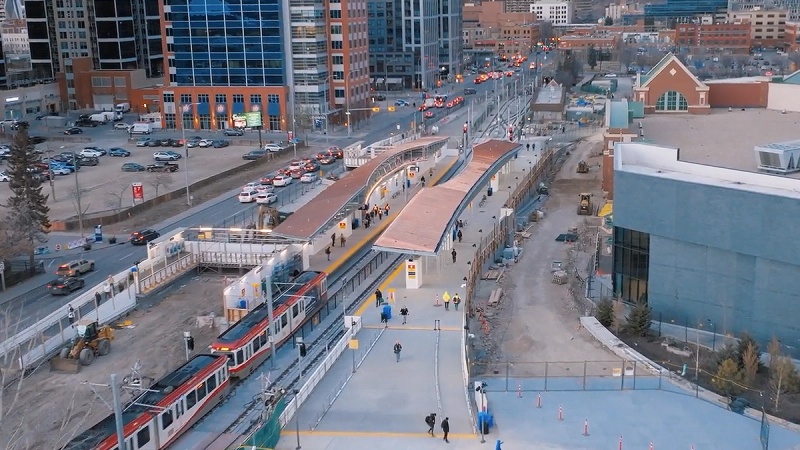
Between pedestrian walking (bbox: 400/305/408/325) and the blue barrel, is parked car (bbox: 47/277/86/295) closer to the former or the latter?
the blue barrel

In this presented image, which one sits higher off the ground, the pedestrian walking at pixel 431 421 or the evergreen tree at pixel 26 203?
the evergreen tree at pixel 26 203

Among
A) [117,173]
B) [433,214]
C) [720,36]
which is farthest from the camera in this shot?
[720,36]

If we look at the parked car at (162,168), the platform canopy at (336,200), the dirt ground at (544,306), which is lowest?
the dirt ground at (544,306)

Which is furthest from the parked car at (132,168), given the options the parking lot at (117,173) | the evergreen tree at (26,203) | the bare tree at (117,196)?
the evergreen tree at (26,203)

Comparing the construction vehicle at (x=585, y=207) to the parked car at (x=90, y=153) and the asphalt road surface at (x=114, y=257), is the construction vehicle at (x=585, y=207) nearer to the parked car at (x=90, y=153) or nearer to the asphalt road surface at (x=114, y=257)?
the asphalt road surface at (x=114, y=257)

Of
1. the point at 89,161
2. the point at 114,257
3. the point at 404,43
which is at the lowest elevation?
the point at 114,257

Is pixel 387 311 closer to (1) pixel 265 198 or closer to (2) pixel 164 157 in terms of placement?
(1) pixel 265 198

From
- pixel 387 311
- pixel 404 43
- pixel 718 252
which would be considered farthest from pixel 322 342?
pixel 404 43

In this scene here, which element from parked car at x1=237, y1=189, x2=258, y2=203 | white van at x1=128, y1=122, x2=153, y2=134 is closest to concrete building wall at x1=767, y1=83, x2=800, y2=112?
parked car at x1=237, y1=189, x2=258, y2=203
